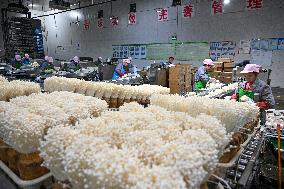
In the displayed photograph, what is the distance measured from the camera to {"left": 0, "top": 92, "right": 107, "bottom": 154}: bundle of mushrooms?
93 cm

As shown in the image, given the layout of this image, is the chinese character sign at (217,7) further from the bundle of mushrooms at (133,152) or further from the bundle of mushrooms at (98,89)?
the bundle of mushrooms at (133,152)

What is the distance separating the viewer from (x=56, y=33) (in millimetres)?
14883

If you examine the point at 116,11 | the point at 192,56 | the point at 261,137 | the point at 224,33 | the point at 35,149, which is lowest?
the point at 261,137

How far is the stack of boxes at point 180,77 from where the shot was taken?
7.15 m

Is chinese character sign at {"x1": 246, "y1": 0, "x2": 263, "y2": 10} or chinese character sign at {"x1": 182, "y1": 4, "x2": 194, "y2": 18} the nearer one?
chinese character sign at {"x1": 246, "y1": 0, "x2": 263, "y2": 10}

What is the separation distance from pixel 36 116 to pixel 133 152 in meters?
0.57

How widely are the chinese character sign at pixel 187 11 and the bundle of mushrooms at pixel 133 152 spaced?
8823 millimetres

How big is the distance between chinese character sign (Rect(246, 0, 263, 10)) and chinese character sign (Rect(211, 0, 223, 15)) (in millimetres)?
913

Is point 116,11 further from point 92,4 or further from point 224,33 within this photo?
point 224,33

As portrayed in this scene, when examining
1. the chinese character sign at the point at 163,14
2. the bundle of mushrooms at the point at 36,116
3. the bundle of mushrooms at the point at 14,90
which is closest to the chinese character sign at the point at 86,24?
the chinese character sign at the point at 163,14

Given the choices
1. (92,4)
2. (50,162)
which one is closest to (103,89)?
(50,162)

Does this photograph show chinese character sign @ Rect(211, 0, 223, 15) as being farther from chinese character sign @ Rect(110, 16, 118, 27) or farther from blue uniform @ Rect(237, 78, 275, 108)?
blue uniform @ Rect(237, 78, 275, 108)

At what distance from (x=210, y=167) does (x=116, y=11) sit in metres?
11.6

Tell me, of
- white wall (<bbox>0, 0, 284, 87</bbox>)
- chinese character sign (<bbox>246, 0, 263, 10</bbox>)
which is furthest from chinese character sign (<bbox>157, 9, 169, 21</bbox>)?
chinese character sign (<bbox>246, 0, 263, 10</bbox>)
